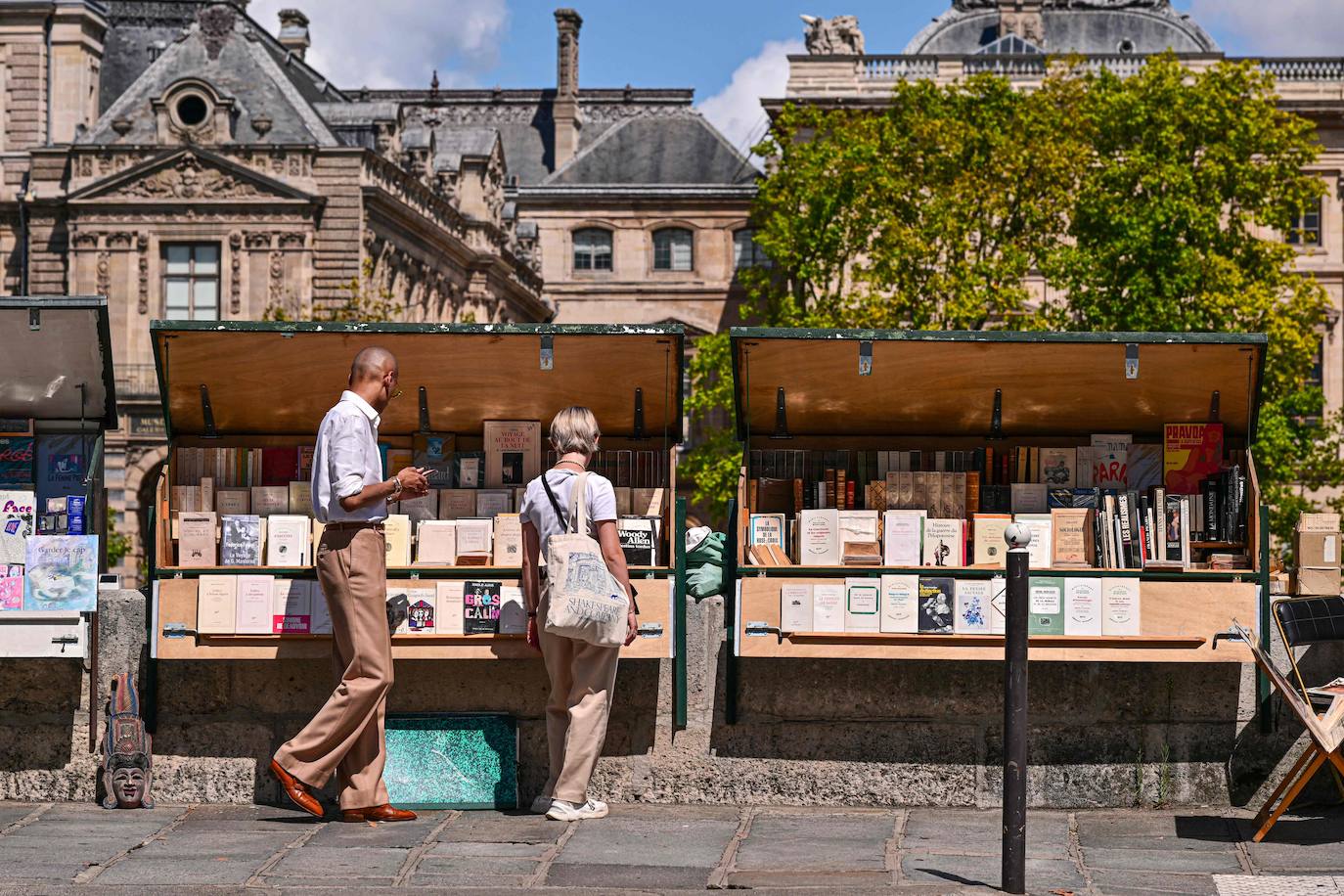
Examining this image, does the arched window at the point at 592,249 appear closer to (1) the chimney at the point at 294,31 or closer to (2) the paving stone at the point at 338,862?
(1) the chimney at the point at 294,31

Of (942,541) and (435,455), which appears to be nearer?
(942,541)

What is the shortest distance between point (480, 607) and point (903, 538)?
2.06 m

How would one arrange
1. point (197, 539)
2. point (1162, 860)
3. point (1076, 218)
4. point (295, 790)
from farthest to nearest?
point (1076, 218), point (197, 539), point (295, 790), point (1162, 860)

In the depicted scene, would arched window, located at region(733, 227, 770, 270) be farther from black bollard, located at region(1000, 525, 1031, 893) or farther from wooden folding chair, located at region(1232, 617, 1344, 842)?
black bollard, located at region(1000, 525, 1031, 893)

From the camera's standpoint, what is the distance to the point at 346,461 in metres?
8.92

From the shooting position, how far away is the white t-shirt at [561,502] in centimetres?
909

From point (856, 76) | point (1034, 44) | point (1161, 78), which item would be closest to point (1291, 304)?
point (1161, 78)

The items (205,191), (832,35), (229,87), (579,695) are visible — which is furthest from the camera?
(832,35)

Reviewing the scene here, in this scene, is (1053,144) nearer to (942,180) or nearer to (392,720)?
(942,180)

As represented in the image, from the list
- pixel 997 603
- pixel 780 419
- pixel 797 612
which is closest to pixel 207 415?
pixel 780 419

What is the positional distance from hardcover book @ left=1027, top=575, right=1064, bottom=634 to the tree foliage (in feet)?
93.4

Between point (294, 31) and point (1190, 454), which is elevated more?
point (294, 31)

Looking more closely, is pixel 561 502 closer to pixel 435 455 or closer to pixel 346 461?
pixel 346 461

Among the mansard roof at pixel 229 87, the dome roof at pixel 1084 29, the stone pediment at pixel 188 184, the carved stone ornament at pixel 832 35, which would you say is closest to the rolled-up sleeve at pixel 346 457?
the stone pediment at pixel 188 184
